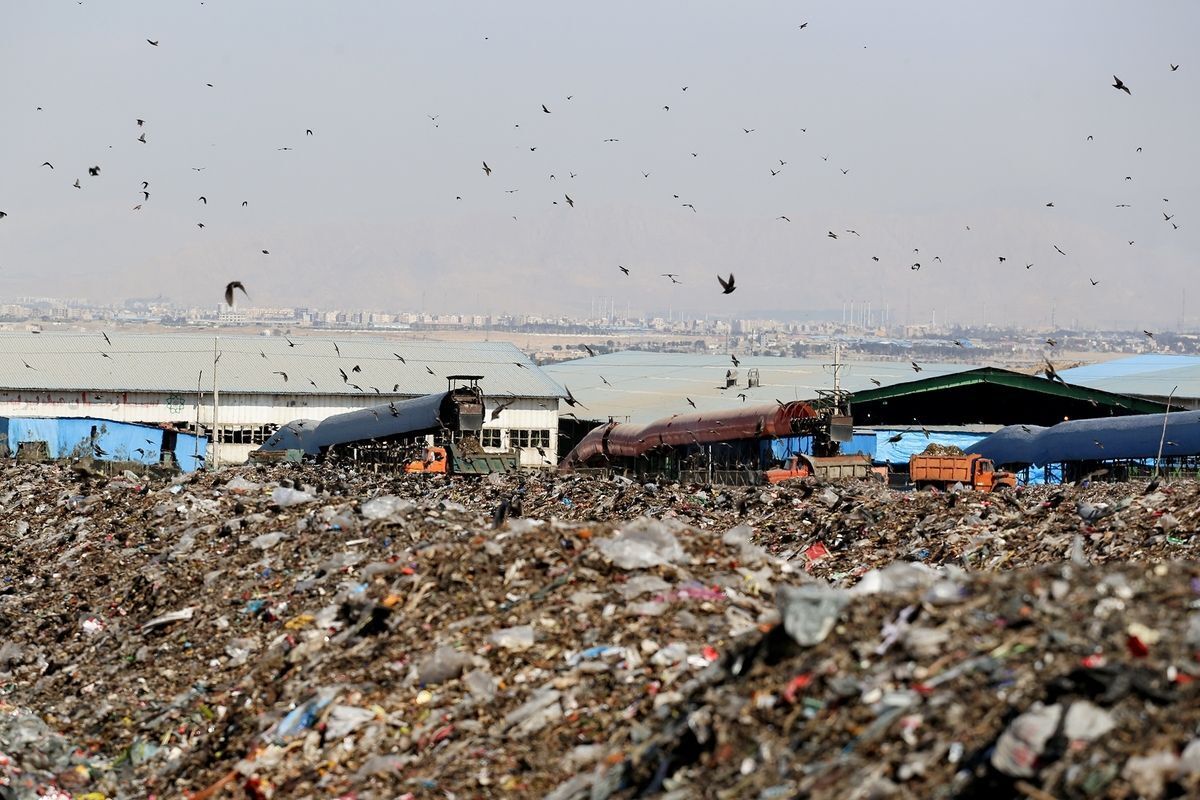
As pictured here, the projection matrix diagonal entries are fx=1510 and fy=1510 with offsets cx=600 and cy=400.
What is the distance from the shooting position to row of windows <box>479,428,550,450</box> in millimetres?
46000

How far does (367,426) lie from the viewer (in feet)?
107

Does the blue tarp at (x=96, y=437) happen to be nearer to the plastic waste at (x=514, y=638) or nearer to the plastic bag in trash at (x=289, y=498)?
the plastic bag in trash at (x=289, y=498)

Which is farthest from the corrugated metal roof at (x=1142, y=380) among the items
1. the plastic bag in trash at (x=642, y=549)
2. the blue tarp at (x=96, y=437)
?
the plastic bag in trash at (x=642, y=549)

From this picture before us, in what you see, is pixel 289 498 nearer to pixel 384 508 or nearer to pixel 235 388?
pixel 384 508

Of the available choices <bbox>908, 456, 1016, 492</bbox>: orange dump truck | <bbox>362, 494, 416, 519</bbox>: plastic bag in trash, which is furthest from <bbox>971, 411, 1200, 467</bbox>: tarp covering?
<bbox>362, 494, 416, 519</bbox>: plastic bag in trash

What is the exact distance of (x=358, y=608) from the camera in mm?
9508

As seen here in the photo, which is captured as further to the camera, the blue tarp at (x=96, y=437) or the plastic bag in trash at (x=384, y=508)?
the blue tarp at (x=96, y=437)

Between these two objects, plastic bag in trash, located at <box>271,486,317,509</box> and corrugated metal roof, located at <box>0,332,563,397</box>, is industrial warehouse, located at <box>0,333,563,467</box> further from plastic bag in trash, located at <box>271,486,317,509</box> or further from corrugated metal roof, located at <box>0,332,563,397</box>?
plastic bag in trash, located at <box>271,486,317,509</box>

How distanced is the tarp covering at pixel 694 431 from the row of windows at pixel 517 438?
9.54m

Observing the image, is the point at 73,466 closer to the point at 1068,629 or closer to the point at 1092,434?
the point at 1092,434

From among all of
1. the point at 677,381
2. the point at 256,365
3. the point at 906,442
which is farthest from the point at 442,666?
the point at 677,381

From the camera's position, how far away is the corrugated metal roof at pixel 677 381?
51.1 meters

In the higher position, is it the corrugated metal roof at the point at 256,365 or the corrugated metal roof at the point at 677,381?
the corrugated metal roof at the point at 256,365

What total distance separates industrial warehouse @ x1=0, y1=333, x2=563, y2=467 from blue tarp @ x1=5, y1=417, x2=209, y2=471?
694cm
